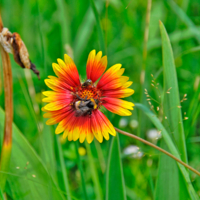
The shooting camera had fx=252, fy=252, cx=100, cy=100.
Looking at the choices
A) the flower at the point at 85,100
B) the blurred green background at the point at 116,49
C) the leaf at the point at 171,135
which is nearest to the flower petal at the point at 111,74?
the flower at the point at 85,100

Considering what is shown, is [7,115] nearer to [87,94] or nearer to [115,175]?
[87,94]

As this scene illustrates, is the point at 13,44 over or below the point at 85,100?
over

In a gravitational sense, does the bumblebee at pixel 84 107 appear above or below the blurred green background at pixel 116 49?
below

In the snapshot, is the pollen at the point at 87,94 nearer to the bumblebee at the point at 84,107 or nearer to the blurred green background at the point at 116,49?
the bumblebee at the point at 84,107

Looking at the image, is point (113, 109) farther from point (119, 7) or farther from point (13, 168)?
point (119, 7)

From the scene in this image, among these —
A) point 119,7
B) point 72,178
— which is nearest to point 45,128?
point 72,178

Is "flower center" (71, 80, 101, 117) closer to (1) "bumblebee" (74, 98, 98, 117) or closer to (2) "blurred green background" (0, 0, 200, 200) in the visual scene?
(1) "bumblebee" (74, 98, 98, 117)

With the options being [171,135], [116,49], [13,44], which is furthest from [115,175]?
[116,49]
